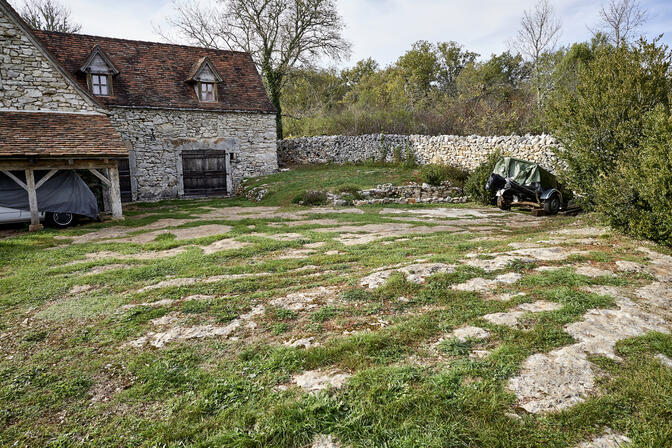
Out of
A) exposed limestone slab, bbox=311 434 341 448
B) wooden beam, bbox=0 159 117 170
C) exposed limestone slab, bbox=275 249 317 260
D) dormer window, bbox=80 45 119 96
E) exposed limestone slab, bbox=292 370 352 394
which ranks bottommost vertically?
exposed limestone slab, bbox=311 434 341 448

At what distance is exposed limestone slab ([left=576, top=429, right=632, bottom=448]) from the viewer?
93.2 inches

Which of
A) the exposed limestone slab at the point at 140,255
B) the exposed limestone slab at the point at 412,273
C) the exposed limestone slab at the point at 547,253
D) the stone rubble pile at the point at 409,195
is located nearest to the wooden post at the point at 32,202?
the exposed limestone slab at the point at 140,255

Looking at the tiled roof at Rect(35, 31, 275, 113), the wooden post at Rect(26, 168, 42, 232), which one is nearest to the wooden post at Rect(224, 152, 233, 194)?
the tiled roof at Rect(35, 31, 275, 113)

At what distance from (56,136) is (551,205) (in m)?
15.4

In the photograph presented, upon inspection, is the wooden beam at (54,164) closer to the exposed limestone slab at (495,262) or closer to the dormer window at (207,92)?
the dormer window at (207,92)

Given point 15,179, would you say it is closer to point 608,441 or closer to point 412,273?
point 412,273

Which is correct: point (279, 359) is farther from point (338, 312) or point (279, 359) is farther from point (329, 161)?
point (329, 161)

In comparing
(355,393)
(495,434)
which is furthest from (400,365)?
(495,434)

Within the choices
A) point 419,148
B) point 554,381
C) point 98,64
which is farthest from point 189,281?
point 419,148

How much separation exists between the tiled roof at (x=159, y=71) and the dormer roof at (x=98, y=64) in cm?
52

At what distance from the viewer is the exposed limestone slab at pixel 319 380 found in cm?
305

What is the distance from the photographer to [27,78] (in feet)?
41.1

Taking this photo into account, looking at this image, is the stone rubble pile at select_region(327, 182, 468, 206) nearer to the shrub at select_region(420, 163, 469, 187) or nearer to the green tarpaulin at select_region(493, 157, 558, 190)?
the shrub at select_region(420, 163, 469, 187)

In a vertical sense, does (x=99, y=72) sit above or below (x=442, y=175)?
above
